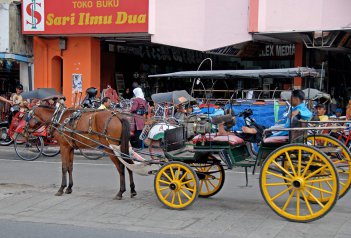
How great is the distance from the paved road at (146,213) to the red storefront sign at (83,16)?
7.69 m

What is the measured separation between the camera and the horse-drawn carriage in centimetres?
681

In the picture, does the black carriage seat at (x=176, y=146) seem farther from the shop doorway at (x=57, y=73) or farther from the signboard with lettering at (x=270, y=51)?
the shop doorway at (x=57, y=73)

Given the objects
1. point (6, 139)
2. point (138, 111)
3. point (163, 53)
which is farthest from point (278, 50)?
point (6, 139)

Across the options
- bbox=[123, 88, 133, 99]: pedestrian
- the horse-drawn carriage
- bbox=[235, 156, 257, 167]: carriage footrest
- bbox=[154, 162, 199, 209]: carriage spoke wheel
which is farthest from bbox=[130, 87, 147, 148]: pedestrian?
bbox=[235, 156, 257, 167]: carriage footrest

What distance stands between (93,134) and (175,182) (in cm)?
190

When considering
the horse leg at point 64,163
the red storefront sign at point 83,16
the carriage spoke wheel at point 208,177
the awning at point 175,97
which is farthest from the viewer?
the red storefront sign at point 83,16

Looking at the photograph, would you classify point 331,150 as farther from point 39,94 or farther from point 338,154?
point 39,94

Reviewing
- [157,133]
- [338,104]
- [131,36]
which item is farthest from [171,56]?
[157,133]

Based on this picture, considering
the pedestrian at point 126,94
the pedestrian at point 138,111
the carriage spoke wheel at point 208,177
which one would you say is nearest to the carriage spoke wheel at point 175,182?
the carriage spoke wheel at point 208,177

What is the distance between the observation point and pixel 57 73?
19.3 meters

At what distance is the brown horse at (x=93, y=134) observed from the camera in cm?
845

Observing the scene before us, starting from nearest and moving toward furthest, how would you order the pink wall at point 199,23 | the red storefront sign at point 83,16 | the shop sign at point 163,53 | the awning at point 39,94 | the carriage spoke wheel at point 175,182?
the carriage spoke wheel at point 175,182
the awning at point 39,94
the pink wall at point 199,23
the red storefront sign at point 83,16
the shop sign at point 163,53

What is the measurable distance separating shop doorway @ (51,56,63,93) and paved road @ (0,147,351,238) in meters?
9.24

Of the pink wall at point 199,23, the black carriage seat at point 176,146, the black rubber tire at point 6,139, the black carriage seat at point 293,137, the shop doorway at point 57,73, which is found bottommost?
the black rubber tire at point 6,139
